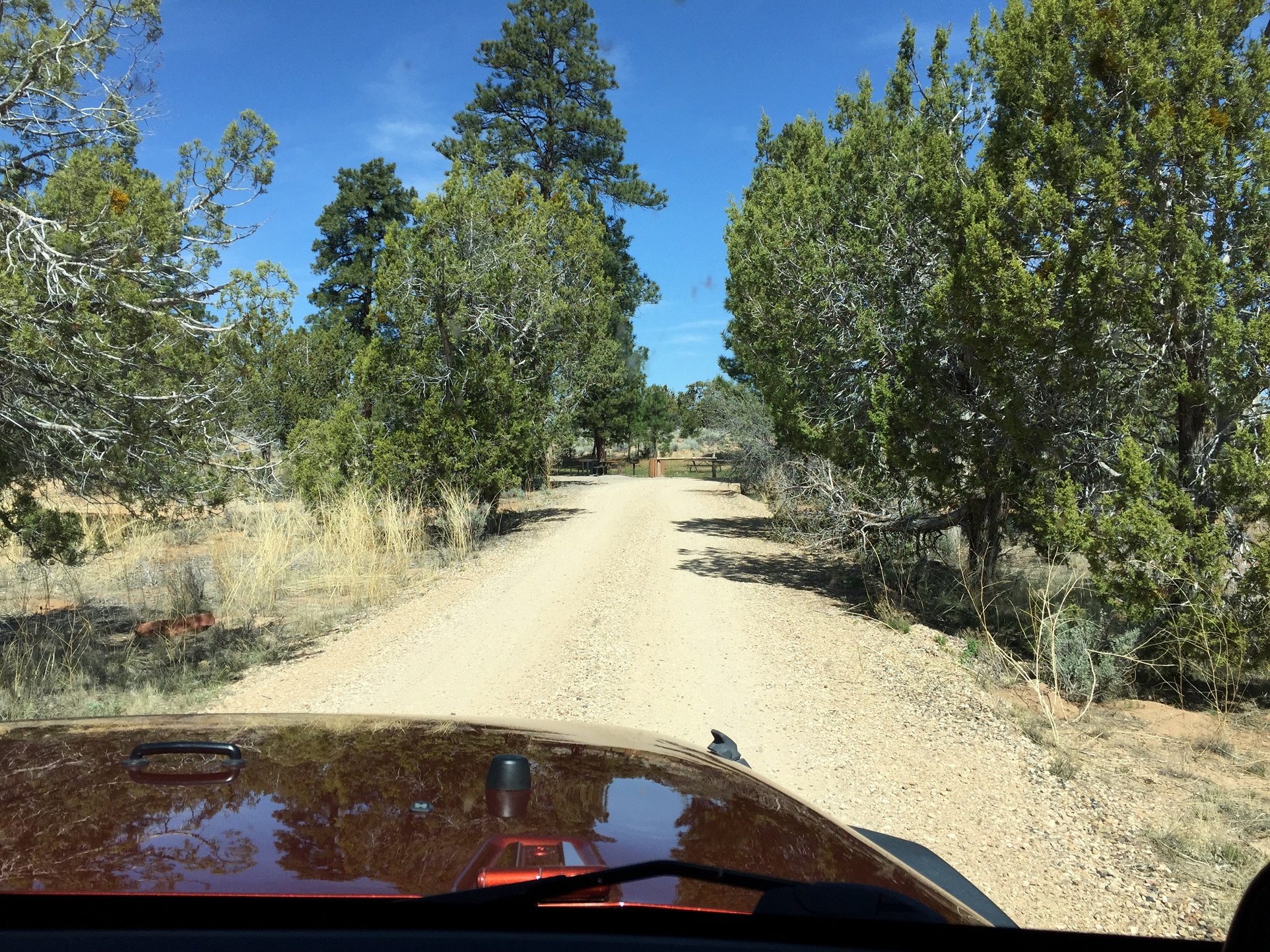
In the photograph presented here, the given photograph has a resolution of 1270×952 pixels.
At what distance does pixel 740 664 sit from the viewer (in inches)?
342

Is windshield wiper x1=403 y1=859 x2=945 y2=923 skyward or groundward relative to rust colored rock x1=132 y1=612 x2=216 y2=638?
skyward

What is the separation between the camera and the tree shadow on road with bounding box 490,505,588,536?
20.1m

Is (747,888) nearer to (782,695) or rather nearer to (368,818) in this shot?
(368,818)

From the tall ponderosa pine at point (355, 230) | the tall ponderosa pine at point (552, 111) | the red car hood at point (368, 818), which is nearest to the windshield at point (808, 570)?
the red car hood at point (368, 818)

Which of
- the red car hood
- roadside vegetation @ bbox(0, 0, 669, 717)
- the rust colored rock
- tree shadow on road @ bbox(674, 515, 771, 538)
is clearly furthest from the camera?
tree shadow on road @ bbox(674, 515, 771, 538)

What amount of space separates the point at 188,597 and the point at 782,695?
7593 mm

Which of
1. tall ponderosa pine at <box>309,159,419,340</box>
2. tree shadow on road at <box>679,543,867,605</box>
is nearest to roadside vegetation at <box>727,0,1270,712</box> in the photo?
tree shadow on road at <box>679,543,867,605</box>

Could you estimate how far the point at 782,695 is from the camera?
771 cm

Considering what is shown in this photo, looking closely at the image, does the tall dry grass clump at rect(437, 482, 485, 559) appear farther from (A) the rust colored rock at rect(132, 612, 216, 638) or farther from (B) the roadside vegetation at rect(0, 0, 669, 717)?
(A) the rust colored rock at rect(132, 612, 216, 638)

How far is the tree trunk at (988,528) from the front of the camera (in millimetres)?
11016

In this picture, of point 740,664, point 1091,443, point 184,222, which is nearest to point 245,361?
point 184,222

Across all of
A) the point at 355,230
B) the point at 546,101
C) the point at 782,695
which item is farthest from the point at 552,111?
the point at 782,695

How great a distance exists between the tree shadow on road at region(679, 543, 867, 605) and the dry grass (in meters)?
4.71

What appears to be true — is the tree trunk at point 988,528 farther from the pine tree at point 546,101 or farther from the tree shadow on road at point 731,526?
the pine tree at point 546,101
